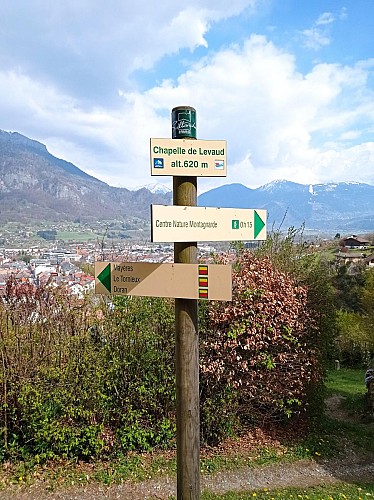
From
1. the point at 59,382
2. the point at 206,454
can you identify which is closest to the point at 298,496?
the point at 206,454

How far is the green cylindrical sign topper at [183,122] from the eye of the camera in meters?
2.48

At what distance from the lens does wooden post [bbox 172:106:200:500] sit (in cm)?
248

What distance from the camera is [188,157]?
243 centimetres

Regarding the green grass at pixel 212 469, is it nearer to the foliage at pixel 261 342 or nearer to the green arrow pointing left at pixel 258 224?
the foliage at pixel 261 342

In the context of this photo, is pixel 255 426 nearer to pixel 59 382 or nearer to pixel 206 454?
pixel 206 454

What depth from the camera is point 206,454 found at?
6359 mm

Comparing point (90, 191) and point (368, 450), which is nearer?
point (368, 450)

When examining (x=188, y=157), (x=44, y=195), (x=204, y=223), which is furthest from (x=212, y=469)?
(x=44, y=195)

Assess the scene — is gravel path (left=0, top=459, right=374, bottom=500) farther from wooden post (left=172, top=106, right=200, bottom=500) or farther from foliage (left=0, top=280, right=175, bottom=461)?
wooden post (left=172, top=106, right=200, bottom=500)

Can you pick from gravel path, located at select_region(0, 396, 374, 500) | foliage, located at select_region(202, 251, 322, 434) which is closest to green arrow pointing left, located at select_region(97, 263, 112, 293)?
foliage, located at select_region(202, 251, 322, 434)

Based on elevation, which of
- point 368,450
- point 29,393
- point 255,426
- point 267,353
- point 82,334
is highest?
point 82,334

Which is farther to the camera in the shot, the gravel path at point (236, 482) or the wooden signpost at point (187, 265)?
the gravel path at point (236, 482)

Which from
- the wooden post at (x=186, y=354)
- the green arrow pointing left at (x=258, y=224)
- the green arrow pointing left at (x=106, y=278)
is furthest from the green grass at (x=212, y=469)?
the green arrow pointing left at (x=258, y=224)

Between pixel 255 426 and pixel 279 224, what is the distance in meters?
4.02
